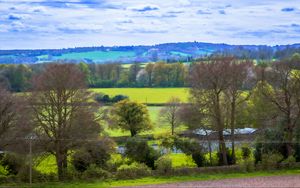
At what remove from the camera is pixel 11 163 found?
26766 millimetres

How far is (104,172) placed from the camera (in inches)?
1019

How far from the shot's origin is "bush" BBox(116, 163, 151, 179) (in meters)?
25.9

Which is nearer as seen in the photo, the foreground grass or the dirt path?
the dirt path

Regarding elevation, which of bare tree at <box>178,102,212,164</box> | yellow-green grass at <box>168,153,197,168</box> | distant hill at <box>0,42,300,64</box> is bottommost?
yellow-green grass at <box>168,153,197,168</box>

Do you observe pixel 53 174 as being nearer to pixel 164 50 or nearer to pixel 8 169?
pixel 8 169

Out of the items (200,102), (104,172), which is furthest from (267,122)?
(104,172)

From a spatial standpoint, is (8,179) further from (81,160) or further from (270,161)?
(270,161)

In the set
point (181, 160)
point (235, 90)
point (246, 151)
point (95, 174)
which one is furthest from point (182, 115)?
point (95, 174)

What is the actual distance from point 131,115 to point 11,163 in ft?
73.7

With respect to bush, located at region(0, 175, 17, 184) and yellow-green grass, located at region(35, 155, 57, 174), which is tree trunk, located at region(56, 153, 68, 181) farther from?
bush, located at region(0, 175, 17, 184)

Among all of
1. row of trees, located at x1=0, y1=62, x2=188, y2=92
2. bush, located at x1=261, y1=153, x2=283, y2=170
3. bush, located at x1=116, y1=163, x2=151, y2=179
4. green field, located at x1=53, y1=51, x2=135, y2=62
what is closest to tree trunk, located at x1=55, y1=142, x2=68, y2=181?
bush, located at x1=116, y1=163, x2=151, y2=179

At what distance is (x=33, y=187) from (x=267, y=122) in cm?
1604

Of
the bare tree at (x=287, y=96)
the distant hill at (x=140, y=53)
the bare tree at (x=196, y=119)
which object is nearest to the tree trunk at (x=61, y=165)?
the bare tree at (x=196, y=119)

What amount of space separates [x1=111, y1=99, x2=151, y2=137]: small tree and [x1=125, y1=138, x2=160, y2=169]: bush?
16.9 meters
